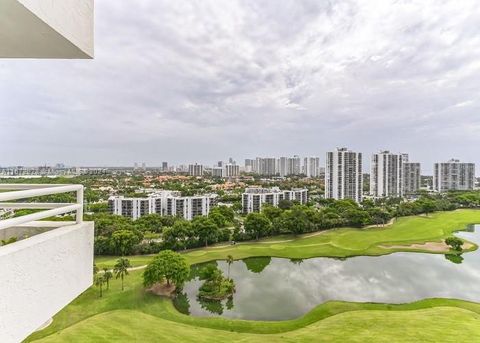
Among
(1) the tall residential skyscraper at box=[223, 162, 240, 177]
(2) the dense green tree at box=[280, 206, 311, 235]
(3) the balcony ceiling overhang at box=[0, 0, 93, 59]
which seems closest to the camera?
(3) the balcony ceiling overhang at box=[0, 0, 93, 59]

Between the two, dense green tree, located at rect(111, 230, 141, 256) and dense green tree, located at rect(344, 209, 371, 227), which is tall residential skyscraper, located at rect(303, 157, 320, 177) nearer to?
dense green tree, located at rect(344, 209, 371, 227)

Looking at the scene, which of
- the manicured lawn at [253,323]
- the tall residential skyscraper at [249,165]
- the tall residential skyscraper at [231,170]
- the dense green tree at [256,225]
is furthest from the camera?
the tall residential skyscraper at [249,165]

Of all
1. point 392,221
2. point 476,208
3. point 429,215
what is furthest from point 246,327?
point 476,208

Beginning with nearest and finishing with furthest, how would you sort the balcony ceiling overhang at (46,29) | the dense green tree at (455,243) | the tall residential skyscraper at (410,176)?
the balcony ceiling overhang at (46,29)
the dense green tree at (455,243)
the tall residential skyscraper at (410,176)

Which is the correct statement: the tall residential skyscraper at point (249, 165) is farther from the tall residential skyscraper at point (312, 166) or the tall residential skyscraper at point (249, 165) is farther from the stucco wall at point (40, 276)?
the stucco wall at point (40, 276)

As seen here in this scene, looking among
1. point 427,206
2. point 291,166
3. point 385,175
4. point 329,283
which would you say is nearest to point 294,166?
point 291,166

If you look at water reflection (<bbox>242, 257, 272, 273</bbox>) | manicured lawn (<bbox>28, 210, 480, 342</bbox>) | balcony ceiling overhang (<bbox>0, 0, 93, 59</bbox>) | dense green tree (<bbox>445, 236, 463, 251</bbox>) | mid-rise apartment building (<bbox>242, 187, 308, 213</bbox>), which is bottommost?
water reflection (<bbox>242, 257, 272, 273</bbox>)

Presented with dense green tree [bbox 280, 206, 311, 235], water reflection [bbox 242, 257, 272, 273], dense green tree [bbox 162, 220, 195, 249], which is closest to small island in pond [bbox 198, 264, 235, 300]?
water reflection [bbox 242, 257, 272, 273]

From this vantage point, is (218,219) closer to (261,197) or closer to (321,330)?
(261,197)

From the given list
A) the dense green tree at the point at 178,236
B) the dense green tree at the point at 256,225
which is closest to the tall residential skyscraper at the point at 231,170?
the dense green tree at the point at 256,225
